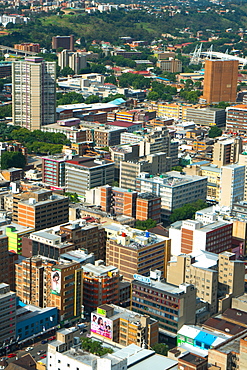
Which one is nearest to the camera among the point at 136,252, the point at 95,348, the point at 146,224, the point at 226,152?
the point at 95,348

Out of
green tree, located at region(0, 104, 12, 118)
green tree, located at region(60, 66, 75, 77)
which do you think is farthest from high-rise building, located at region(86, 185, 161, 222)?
green tree, located at region(60, 66, 75, 77)

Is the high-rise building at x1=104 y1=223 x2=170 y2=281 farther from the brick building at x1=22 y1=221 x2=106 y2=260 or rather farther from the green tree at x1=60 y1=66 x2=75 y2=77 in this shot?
the green tree at x1=60 y1=66 x2=75 y2=77

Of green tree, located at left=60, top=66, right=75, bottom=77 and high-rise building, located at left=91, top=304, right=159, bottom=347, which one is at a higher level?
green tree, located at left=60, top=66, right=75, bottom=77

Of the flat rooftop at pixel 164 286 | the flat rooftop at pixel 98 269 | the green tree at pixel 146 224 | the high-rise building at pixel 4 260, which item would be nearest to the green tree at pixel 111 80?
the green tree at pixel 146 224

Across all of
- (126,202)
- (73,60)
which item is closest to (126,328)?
(126,202)

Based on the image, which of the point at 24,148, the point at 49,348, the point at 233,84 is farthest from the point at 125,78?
the point at 49,348

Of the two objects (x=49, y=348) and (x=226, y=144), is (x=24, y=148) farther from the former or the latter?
(x=49, y=348)

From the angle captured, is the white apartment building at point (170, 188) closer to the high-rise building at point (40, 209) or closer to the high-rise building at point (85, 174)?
the high-rise building at point (85, 174)

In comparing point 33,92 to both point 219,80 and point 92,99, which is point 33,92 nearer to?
point 92,99
